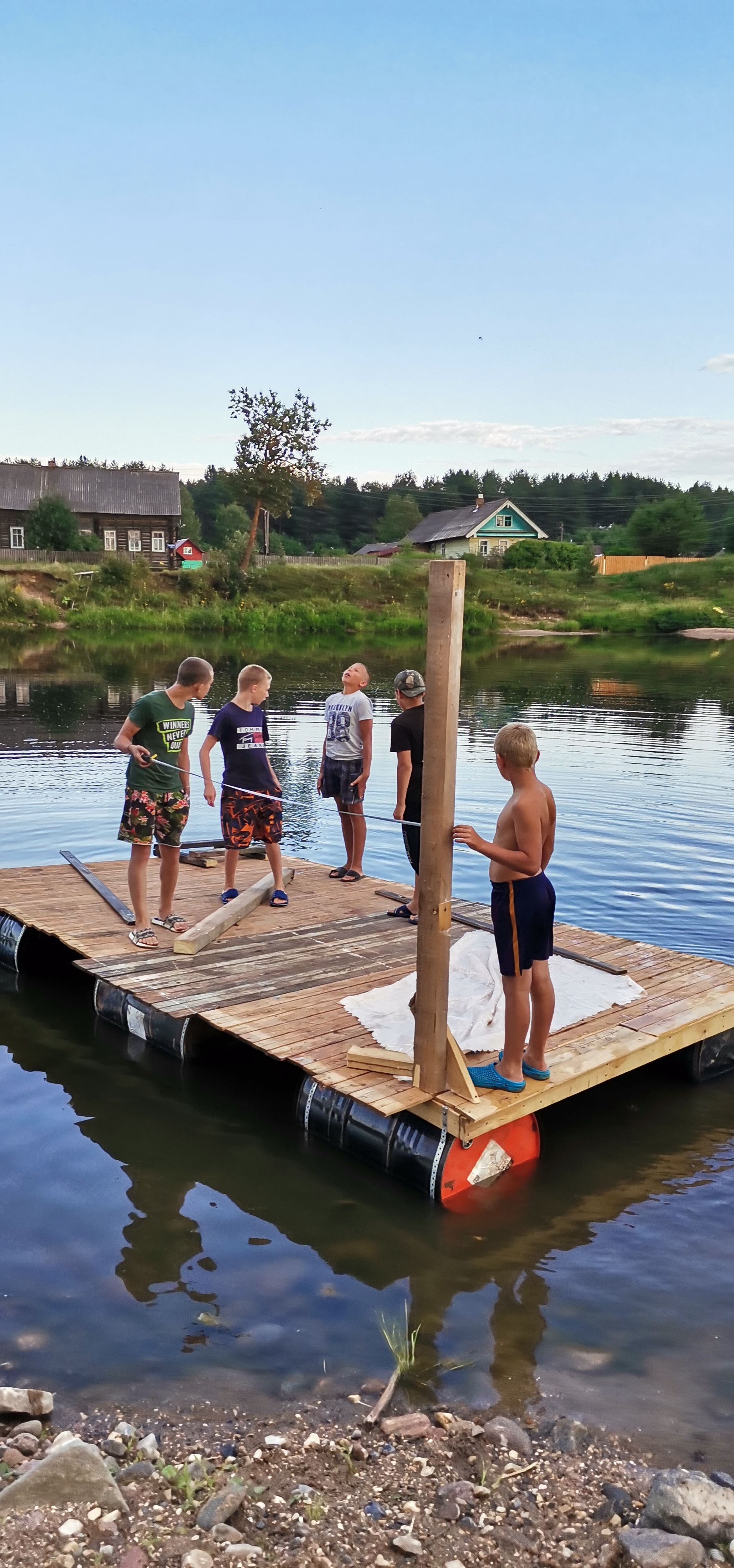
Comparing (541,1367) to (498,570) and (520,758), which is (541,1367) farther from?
(498,570)

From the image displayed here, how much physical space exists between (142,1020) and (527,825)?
3409mm

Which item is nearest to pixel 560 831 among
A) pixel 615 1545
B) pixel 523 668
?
pixel 615 1545

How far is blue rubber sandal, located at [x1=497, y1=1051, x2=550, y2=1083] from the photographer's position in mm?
5719

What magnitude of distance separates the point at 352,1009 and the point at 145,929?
2139 mm

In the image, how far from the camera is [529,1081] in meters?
5.73

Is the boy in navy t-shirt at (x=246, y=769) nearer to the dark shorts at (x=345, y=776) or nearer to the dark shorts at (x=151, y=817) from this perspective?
the dark shorts at (x=151, y=817)

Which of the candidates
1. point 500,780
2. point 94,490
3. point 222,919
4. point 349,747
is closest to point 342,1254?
point 222,919

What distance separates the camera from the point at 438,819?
531 centimetres

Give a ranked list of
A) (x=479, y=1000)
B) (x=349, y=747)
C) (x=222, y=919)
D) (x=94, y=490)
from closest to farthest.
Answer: (x=479, y=1000)
(x=222, y=919)
(x=349, y=747)
(x=94, y=490)

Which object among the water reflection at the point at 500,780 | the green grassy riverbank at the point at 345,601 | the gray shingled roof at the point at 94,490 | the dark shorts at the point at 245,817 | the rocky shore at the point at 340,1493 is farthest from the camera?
the gray shingled roof at the point at 94,490

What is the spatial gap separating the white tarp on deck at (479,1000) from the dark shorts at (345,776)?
2.28 meters

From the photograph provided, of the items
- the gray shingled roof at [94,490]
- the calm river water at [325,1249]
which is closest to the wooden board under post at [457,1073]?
the calm river water at [325,1249]

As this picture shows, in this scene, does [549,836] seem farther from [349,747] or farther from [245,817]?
[349,747]

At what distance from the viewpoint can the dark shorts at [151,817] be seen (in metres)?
7.87
